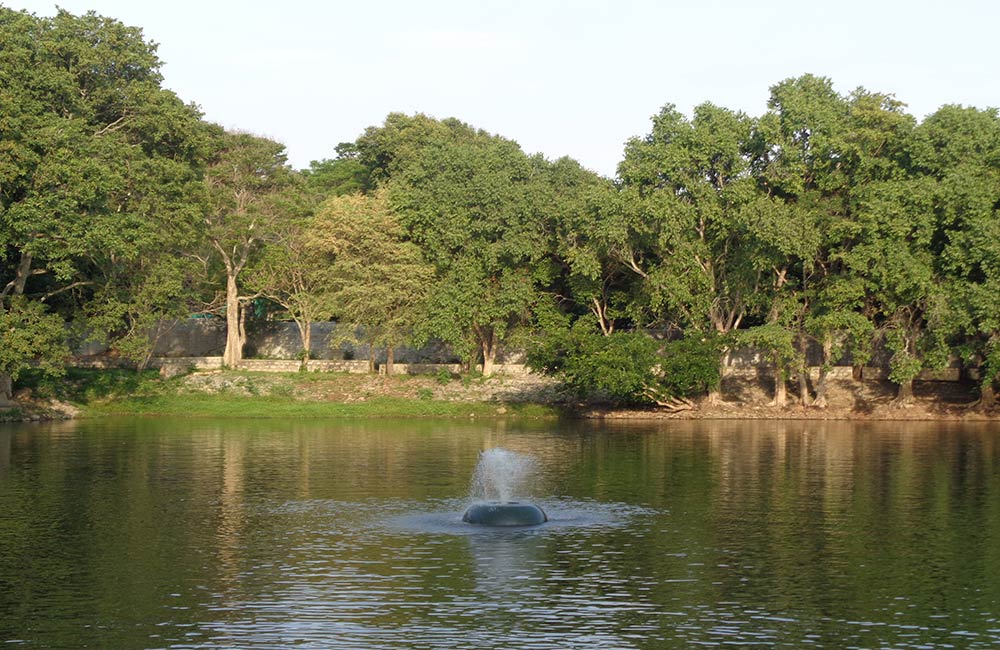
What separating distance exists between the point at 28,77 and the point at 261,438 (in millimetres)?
24365

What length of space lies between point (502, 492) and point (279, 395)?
38.5 metres

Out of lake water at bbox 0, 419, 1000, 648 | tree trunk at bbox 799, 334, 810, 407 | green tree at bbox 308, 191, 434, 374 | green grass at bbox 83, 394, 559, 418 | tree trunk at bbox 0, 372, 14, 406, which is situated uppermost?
green tree at bbox 308, 191, 434, 374

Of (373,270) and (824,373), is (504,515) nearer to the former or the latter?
(824,373)

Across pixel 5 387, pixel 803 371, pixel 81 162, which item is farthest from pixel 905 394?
pixel 5 387

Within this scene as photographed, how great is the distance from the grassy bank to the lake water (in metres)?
18.7

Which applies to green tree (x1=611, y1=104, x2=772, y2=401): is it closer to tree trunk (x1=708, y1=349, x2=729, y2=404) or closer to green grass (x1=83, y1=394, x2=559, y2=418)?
tree trunk (x1=708, y1=349, x2=729, y2=404)

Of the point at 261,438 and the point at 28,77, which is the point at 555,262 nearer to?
the point at 261,438

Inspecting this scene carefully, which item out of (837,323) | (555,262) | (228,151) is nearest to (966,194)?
(837,323)

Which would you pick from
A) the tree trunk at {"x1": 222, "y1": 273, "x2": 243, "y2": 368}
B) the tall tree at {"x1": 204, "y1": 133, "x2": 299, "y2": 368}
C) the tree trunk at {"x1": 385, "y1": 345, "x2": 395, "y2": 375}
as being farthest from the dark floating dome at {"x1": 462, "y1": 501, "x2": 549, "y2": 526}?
the tree trunk at {"x1": 222, "y1": 273, "x2": 243, "y2": 368}

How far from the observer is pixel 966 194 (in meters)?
64.1

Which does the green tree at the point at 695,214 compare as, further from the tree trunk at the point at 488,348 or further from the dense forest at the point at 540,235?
the tree trunk at the point at 488,348

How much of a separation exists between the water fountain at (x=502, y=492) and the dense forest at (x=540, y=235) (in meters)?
25.4

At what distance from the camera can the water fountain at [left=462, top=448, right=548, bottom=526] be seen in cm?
3247

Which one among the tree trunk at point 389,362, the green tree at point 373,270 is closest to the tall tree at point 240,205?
the green tree at point 373,270
